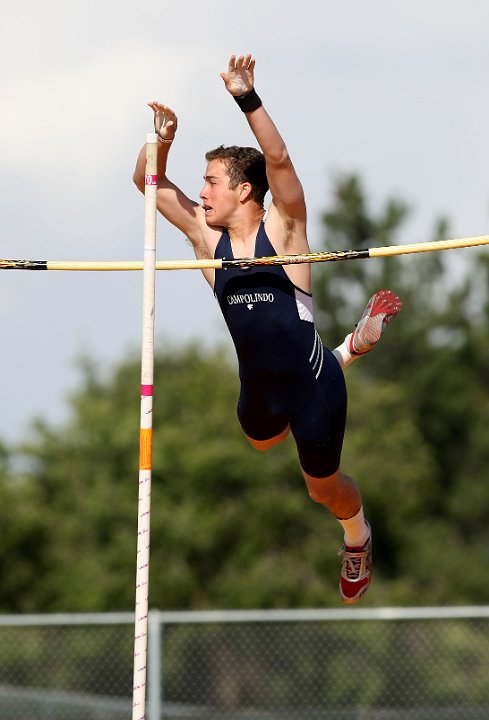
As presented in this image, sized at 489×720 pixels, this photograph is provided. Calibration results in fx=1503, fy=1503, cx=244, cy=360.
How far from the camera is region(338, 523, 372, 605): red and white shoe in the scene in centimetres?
768

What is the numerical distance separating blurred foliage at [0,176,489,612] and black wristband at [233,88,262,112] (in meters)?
19.4

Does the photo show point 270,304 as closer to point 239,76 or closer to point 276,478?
point 239,76

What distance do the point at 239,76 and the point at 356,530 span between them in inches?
94.0

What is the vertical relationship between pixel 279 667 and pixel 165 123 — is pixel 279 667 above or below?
below

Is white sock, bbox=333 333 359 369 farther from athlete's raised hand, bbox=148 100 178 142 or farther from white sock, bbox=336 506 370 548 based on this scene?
athlete's raised hand, bbox=148 100 178 142

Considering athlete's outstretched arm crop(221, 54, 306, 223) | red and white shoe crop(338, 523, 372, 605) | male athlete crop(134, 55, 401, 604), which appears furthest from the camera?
red and white shoe crop(338, 523, 372, 605)

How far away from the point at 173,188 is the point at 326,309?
29347 millimetres

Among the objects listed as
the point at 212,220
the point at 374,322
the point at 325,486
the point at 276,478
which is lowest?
the point at 276,478

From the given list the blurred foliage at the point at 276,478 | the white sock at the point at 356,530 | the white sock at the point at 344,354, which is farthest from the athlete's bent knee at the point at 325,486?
the blurred foliage at the point at 276,478

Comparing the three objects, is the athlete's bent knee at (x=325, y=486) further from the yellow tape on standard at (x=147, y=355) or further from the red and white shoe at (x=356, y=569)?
the yellow tape on standard at (x=147, y=355)

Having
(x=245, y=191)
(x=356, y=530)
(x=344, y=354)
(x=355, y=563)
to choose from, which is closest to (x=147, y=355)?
(x=245, y=191)

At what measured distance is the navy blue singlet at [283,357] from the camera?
6949mm

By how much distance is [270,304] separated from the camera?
696 cm

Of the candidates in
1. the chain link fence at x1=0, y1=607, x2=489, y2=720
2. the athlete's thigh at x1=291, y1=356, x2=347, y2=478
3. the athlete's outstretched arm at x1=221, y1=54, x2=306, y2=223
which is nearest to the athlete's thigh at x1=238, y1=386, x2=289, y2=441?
the athlete's thigh at x1=291, y1=356, x2=347, y2=478
